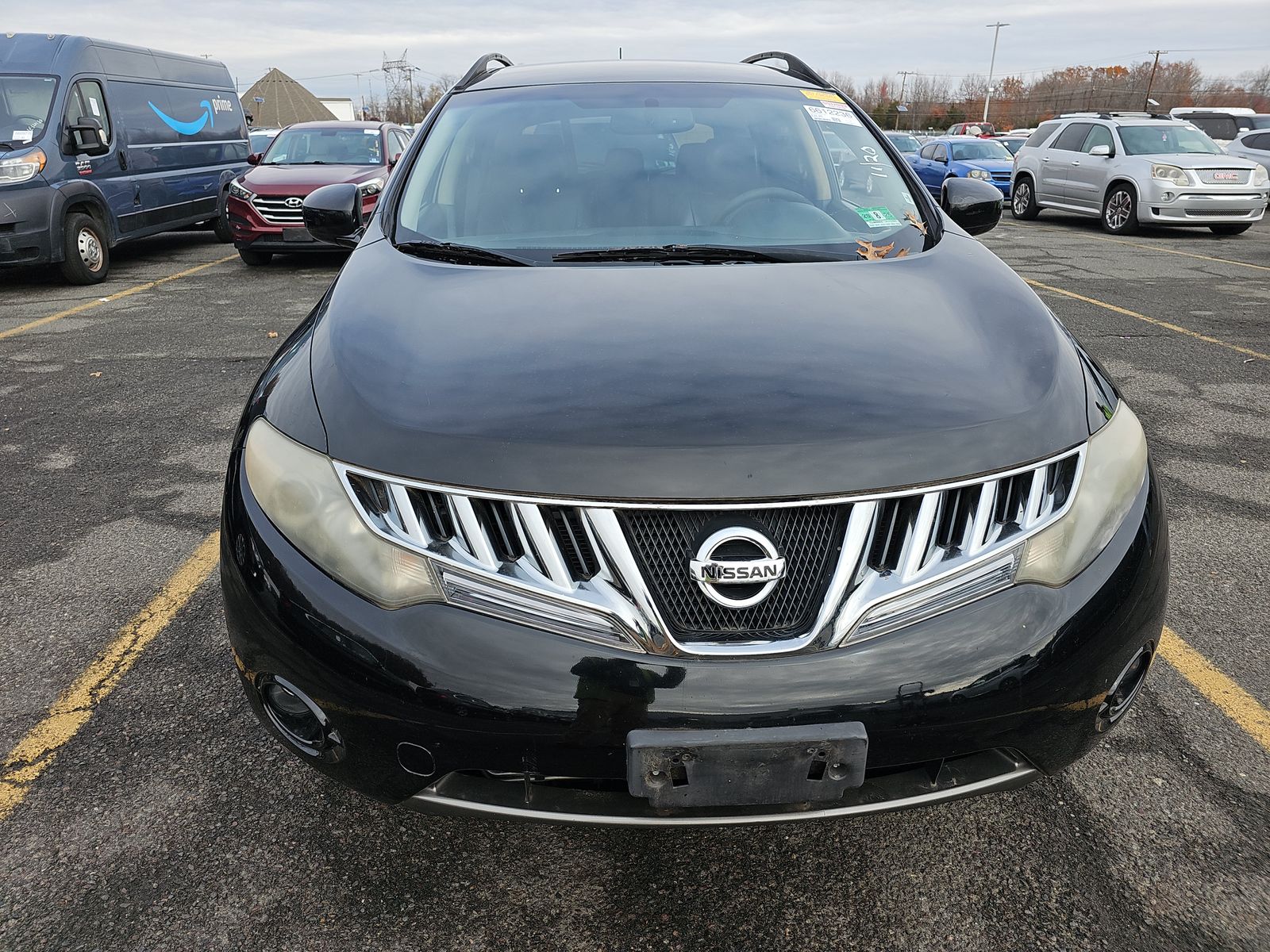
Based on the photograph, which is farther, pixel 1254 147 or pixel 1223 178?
pixel 1254 147

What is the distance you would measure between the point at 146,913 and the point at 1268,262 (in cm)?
1231

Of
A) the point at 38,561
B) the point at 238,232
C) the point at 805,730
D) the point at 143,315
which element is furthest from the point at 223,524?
the point at 238,232

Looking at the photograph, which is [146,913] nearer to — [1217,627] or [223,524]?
[223,524]

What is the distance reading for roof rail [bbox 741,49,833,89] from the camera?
3559mm

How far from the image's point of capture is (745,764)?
148cm

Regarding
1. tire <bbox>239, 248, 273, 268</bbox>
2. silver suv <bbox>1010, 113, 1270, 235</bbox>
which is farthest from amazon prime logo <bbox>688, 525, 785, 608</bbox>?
silver suv <bbox>1010, 113, 1270, 235</bbox>

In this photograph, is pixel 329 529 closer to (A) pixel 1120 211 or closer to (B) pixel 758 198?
(B) pixel 758 198

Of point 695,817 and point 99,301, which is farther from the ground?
point 695,817

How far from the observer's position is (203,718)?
2.43 meters

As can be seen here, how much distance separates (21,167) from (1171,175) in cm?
1312

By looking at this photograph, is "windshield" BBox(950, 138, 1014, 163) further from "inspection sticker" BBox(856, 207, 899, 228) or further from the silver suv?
"inspection sticker" BBox(856, 207, 899, 228)

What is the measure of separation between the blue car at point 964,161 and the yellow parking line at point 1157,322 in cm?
878

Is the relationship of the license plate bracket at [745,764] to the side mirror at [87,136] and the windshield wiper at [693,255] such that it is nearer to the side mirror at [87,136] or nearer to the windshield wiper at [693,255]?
the windshield wiper at [693,255]

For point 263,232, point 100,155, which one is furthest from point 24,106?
point 263,232
